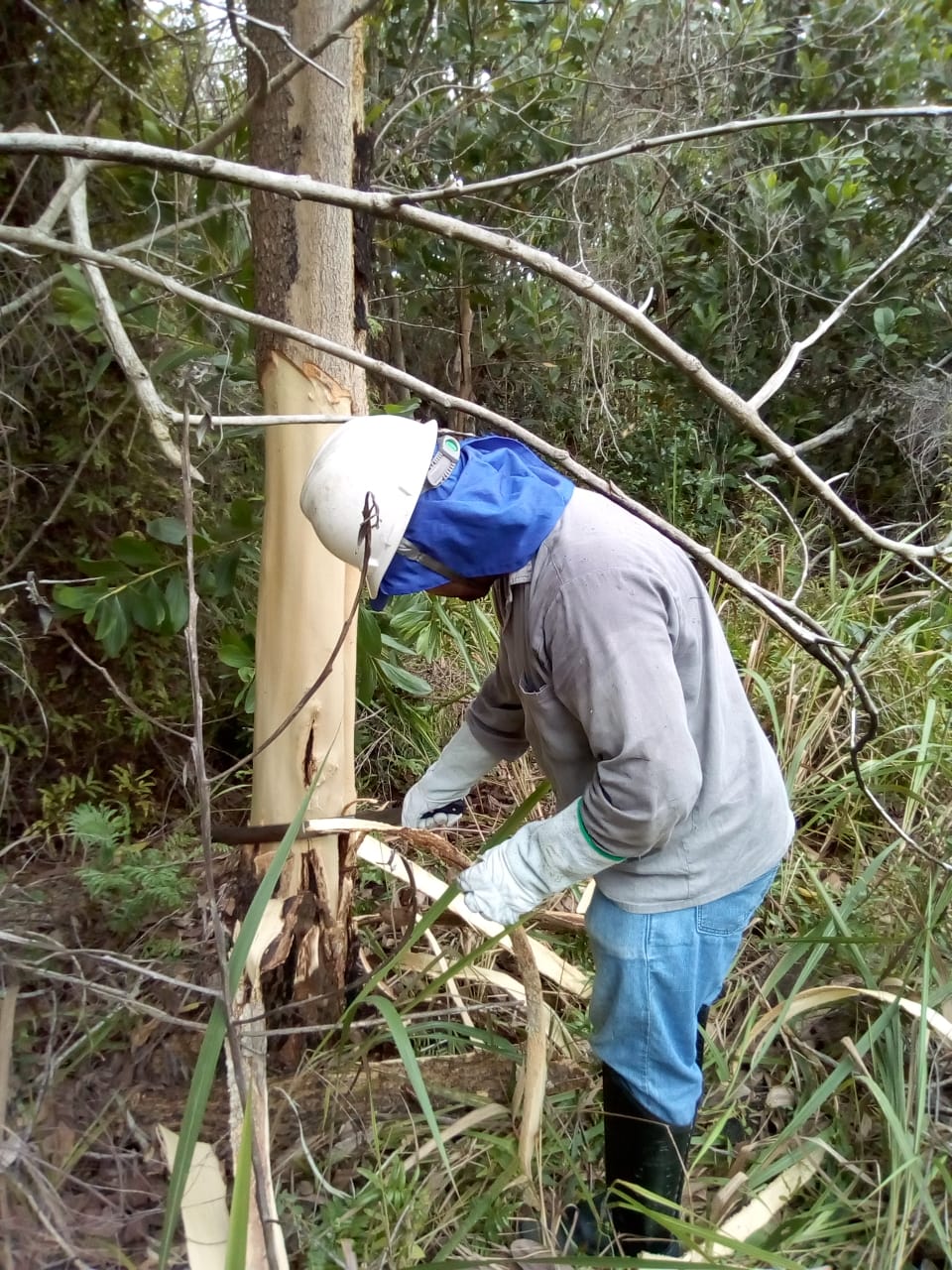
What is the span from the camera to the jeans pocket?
1510 millimetres

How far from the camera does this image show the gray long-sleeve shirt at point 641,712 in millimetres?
1246

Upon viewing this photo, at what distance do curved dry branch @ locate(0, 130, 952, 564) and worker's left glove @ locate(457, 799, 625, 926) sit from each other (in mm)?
687

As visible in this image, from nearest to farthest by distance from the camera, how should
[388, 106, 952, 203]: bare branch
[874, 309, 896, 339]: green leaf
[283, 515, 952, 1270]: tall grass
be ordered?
1. [388, 106, 952, 203]: bare branch
2. [283, 515, 952, 1270]: tall grass
3. [874, 309, 896, 339]: green leaf

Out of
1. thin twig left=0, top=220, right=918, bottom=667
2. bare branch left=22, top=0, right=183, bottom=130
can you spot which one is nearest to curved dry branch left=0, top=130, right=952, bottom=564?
thin twig left=0, top=220, right=918, bottom=667

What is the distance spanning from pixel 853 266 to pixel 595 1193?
4364 mm

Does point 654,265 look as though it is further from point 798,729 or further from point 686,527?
point 798,729

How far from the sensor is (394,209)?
951 millimetres

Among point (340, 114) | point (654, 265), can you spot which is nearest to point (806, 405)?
point (654, 265)

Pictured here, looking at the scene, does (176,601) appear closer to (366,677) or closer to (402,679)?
(366,677)

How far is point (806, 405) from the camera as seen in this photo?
4.54 m

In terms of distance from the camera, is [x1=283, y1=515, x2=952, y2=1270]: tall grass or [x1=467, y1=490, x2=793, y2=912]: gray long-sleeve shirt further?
[x1=283, y1=515, x2=952, y2=1270]: tall grass

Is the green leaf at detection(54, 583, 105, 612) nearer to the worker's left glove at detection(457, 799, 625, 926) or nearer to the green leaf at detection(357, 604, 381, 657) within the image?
the green leaf at detection(357, 604, 381, 657)

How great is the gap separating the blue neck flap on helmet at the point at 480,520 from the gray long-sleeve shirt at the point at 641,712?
0.06 meters

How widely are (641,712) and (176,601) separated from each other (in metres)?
1.32
